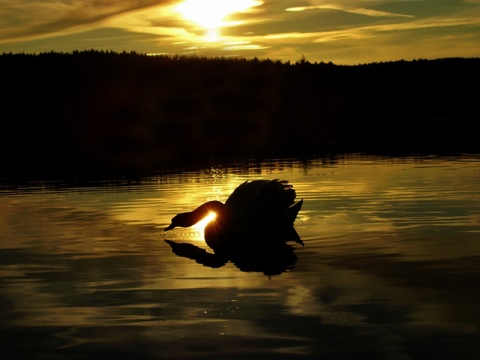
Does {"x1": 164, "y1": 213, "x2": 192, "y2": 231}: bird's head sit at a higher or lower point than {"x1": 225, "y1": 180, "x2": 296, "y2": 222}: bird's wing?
lower

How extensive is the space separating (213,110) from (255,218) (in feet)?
226

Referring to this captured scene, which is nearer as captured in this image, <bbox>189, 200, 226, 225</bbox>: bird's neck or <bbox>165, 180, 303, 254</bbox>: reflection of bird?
<bbox>165, 180, 303, 254</bbox>: reflection of bird

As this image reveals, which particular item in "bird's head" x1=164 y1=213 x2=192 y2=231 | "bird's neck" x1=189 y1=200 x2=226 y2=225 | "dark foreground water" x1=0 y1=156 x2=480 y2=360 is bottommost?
"dark foreground water" x1=0 y1=156 x2=480 y2=360

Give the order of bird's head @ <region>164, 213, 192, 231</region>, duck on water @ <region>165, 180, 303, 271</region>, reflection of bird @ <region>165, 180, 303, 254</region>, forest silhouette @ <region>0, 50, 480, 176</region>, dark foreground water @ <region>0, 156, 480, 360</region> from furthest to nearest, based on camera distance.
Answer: forest silhouette @ <region>0, 50, 480, 176</region>
bird's head @ <region>164, 213, 192, 231</region>
reflection of bird @ <region>165, 180, 303, 254</region>
duck on water @ <region>165, 180, 303, 271</region>
dark foreground water @ <region>0, 156, 480, 360</region>

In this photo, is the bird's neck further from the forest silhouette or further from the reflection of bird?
the forest silhouette

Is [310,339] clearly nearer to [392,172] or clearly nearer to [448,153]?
[392,172]

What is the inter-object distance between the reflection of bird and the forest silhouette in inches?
676

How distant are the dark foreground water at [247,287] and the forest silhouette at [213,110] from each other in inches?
606

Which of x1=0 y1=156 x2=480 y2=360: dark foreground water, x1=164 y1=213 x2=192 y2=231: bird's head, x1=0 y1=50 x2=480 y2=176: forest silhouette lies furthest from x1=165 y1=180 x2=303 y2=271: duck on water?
x1=0 y1=50 x2=480 y2=176: forest silhouette

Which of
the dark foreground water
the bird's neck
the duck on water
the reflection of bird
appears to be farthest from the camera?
the bird's neck

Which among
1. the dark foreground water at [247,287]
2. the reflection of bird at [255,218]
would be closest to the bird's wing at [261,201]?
the reflection of bird at [255,218]

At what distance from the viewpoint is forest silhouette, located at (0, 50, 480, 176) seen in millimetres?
44844

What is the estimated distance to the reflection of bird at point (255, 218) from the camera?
17.3 metres

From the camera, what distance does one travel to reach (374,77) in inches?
4761
